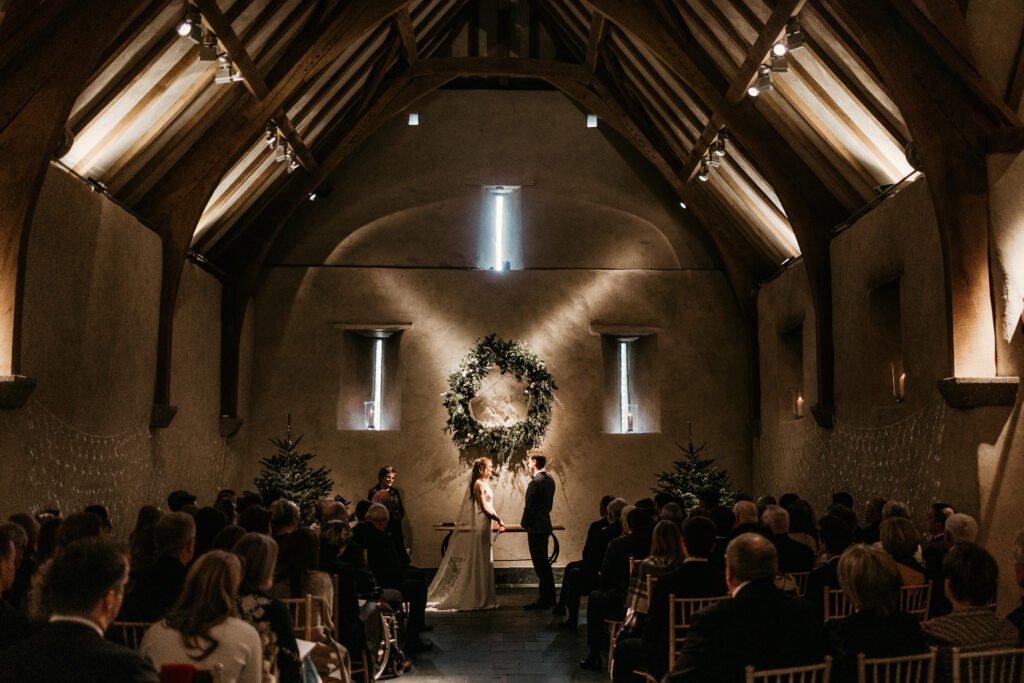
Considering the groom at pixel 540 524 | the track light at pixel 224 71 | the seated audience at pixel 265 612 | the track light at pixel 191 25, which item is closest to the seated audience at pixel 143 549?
the seated audience at pixel 265 612

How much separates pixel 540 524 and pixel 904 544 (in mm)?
5104

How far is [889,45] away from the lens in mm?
6164

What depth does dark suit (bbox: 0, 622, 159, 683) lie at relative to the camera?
2213 millimetres

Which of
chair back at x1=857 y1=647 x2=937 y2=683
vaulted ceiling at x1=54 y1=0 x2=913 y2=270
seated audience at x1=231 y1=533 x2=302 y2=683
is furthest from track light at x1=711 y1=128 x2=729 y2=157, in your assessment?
seated audience at x1=231 y1=533 x2=302 y2=683

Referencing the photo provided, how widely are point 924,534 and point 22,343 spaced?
6194mm

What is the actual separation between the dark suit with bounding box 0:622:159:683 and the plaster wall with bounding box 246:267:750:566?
9769 mm

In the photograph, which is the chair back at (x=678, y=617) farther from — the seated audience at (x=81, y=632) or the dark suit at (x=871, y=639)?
the seated audience at (x=81, y=632)

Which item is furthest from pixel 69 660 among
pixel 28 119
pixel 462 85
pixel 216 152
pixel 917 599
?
pixel 462 85

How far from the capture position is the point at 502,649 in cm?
732

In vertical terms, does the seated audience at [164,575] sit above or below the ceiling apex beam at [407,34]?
below

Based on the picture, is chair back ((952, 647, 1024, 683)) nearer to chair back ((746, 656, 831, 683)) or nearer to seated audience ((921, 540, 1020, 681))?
seated audience ((921, 540, 1020, 681))

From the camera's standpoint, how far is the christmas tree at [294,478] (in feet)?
36.7

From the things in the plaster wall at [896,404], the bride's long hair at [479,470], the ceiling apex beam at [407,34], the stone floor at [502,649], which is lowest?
the stone floor at [502,649]

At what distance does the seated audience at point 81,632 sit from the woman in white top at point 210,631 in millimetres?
628
